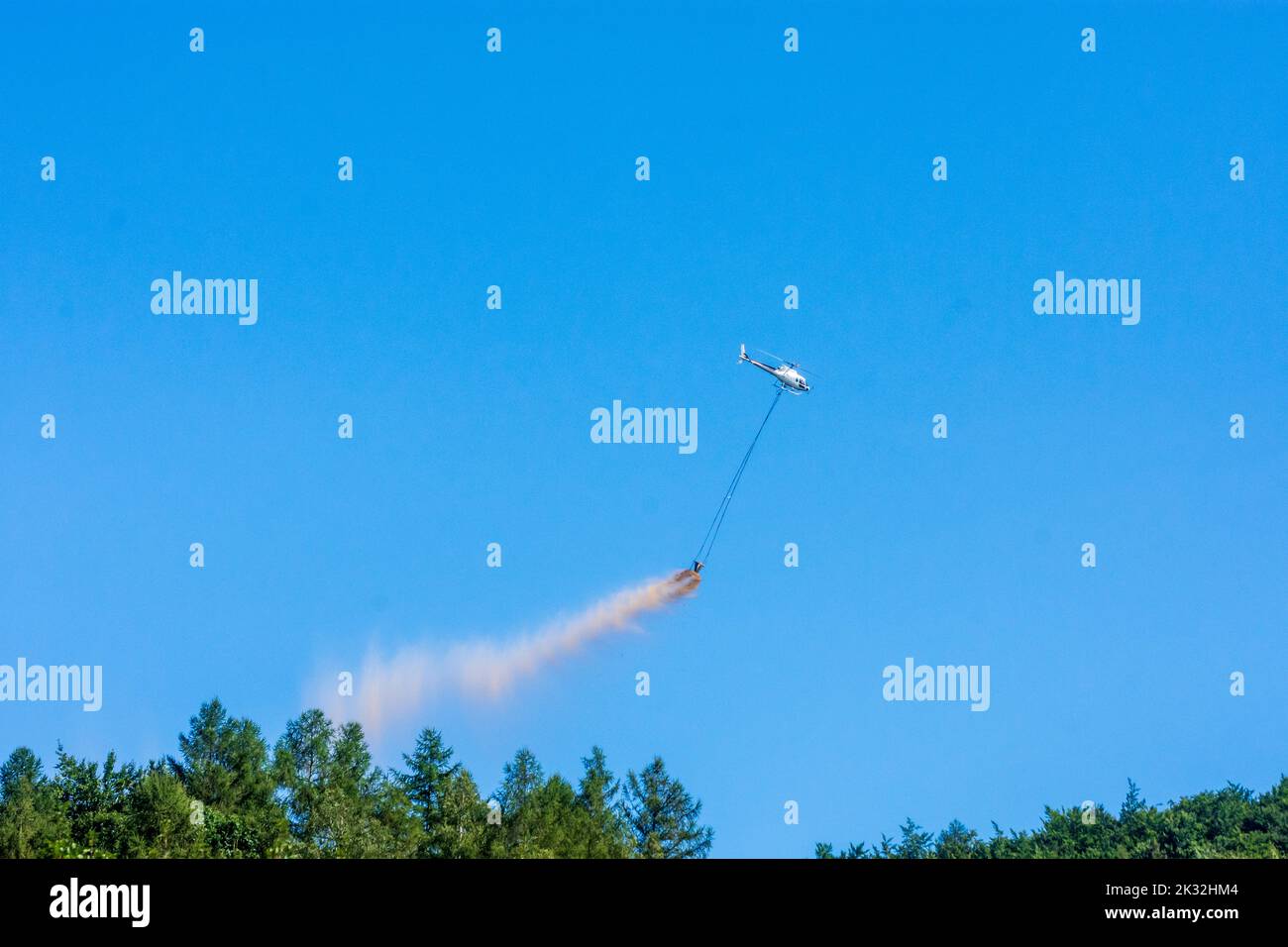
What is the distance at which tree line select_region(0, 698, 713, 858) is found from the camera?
125 meters

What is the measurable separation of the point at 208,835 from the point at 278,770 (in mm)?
17554

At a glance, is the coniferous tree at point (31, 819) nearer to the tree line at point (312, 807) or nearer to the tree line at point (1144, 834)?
the tree line at point (312, 807)

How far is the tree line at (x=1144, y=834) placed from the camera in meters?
145

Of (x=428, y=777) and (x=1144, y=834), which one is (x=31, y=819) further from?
(x=1144, y=834)

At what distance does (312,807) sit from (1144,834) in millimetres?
64332

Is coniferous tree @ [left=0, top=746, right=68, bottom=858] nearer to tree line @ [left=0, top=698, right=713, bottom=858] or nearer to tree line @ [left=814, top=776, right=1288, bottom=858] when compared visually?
tree line @ [left=0, top=698, right=713, bottom=858]

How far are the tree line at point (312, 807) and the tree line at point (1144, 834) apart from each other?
65.5ft

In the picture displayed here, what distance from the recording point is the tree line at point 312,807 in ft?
409

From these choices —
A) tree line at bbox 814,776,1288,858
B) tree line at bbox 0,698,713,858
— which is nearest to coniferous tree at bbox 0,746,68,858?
tree line at bbox 0,698,713,858

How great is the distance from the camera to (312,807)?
14350cm

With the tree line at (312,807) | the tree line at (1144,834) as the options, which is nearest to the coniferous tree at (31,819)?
the tree line at (312,807)
